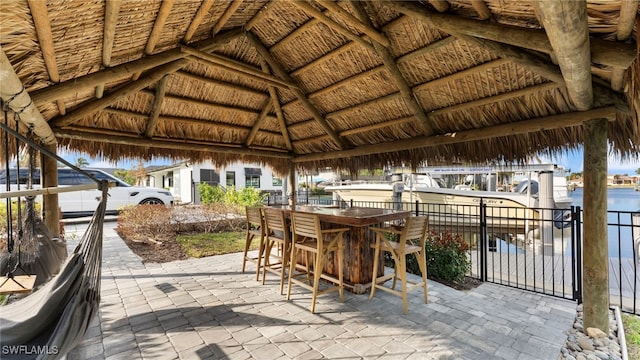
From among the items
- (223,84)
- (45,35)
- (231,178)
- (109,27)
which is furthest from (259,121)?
(231,178)

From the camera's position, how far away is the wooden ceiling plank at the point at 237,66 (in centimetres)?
354

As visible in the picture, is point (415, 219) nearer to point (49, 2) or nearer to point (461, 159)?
point (461, 159)

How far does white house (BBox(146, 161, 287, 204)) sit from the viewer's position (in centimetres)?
1722

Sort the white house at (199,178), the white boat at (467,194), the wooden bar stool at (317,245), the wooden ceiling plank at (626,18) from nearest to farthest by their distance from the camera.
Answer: the wooden ceiling plank at (626,18), the wooden bar stool at (317,245), the white boat at (467,194), the white house at (199,178)

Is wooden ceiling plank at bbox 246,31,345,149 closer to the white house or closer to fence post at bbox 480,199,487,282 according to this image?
fence post at bbox 480,199,487,282

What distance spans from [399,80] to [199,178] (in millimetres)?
15840

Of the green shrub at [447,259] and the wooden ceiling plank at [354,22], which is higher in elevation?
the wooden ceiling plank at [354,22]

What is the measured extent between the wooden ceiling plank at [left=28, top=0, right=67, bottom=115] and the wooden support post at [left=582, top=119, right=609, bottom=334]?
4411mm

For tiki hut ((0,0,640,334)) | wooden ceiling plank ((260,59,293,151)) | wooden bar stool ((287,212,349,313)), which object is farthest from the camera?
wooden ceiling plank ((260,59,293,151))

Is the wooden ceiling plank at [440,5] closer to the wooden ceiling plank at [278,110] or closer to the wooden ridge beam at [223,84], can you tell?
the wooden ceiling plank at [278,110]

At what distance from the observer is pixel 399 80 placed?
149 inches

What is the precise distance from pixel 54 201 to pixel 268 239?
2964 mm
